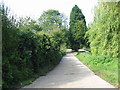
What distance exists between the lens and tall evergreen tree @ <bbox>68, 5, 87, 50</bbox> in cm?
4357

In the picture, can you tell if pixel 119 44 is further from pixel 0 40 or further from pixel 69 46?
pixel 69 46

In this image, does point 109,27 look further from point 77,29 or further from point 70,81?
point 77,29

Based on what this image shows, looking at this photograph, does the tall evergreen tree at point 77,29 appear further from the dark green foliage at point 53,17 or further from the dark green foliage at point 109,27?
the dark green foliage at point 109,27

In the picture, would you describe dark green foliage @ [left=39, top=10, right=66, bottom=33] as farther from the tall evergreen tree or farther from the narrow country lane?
the narrow country lane

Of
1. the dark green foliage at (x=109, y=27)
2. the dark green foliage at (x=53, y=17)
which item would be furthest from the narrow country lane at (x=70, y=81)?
the dark green foliage at (x=53, y=17)

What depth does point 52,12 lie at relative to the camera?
44.2m

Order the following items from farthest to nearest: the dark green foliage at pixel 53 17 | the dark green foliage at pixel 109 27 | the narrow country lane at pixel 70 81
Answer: the dark green foliage at pixel 53 17
the dark green foliage at pixel 109 27
the narrow country lane at pixel 70 81

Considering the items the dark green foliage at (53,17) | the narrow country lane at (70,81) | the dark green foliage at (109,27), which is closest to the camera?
the narrow country lane at (70,81)

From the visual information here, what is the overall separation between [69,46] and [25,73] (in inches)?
A: 1541

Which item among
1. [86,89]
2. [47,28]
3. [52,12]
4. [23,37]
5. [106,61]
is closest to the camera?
[86,89]

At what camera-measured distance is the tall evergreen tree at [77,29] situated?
4357 cm

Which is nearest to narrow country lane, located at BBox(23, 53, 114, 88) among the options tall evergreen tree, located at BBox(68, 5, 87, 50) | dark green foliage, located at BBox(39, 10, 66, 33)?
dark green foliage, located at BBox(39, 10, 66, 33)

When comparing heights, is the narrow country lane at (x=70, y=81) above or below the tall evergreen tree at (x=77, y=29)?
below

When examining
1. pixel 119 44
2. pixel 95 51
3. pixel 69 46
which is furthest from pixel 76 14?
pixel 119 44
